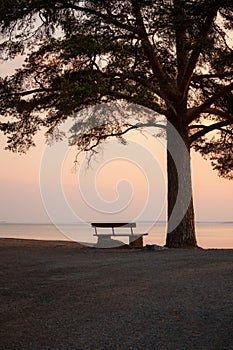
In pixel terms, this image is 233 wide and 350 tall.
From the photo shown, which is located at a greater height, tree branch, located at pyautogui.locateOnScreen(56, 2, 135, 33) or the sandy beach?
tree branch, located at pyautogui.locateOnScreen(56, 2, 135, 33)

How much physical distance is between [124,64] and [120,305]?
10414 mm

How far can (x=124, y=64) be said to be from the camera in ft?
58.6

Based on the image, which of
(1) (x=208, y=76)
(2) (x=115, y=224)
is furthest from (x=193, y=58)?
(2) (x=115, y=224)

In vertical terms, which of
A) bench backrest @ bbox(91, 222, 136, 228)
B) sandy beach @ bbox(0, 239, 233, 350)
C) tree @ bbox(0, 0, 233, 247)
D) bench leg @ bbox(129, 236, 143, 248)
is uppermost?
tree @ bbox(0, 0, 233, 247)

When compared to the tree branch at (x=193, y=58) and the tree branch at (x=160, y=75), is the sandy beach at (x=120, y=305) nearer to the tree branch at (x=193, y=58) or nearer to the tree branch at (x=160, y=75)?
the tree branch at (x=160, y=75)

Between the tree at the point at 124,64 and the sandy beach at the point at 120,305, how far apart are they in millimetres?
6198

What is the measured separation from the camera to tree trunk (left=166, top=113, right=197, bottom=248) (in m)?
21.1

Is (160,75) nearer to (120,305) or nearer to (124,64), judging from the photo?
(124,64)

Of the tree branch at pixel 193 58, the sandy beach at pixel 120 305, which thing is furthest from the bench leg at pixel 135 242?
the sandy beach at pixel 120 305

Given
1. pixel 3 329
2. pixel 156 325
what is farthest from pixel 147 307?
pixel 3 329

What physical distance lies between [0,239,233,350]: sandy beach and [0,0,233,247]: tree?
620 cm

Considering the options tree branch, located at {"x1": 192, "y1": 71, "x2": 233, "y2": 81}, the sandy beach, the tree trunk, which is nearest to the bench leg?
the tree trunk

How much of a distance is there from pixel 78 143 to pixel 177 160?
4274mm

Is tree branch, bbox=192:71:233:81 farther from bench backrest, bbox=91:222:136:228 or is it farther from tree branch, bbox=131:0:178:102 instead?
bench backrest, bbox=91:222:136:228
